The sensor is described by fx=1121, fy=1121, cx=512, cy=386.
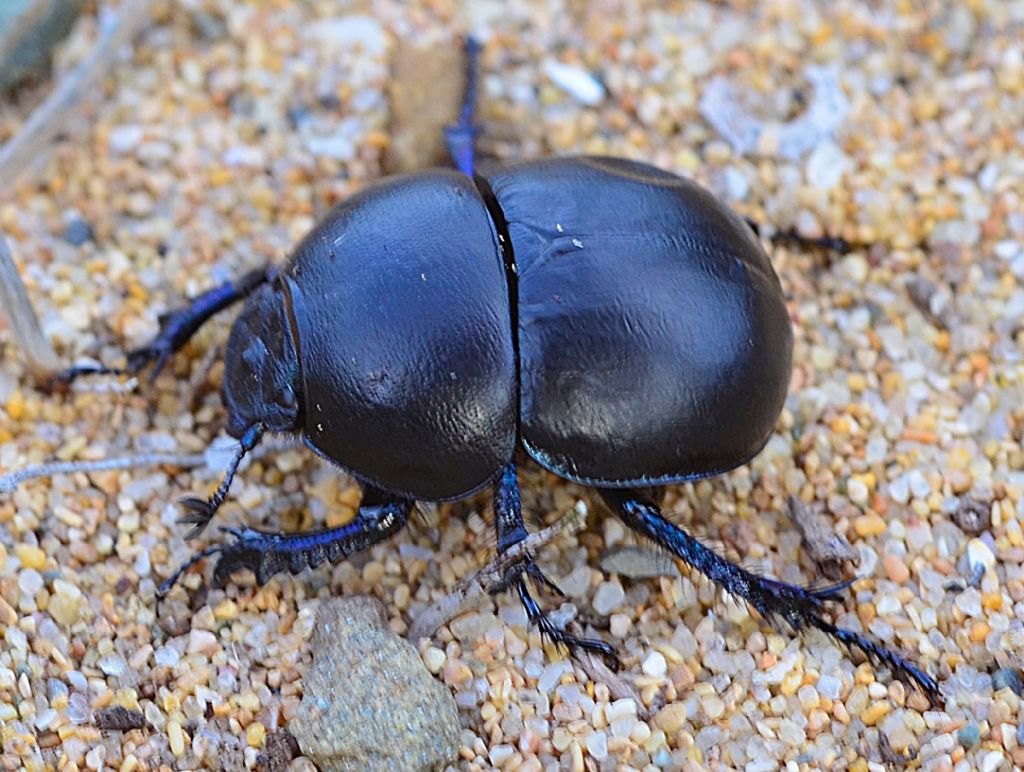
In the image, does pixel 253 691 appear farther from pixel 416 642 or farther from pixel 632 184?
pixel 632 184

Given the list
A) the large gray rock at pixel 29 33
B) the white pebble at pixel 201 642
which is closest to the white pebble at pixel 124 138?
the large gray rock at pixel 29 33

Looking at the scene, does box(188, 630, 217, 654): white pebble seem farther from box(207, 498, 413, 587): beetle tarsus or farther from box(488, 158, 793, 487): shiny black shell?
box(488, 158, 793, 487): shiny black shell

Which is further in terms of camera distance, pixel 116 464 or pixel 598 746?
pixel 116 464

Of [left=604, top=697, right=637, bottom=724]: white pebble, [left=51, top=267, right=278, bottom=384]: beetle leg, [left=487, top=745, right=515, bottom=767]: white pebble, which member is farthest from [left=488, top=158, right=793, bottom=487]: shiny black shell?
→ [left=51, top=267, right=278, bottom=384]: beetle leg

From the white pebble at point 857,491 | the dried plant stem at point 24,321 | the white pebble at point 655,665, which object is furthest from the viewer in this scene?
the white pebble at point 857,491

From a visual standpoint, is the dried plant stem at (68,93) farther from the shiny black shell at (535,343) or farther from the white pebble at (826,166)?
the white pebble at (826,166)

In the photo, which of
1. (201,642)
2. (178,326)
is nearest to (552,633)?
(201,642)

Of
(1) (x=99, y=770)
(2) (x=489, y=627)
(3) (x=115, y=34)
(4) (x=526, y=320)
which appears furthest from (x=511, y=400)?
(3) (x=115, y=34)

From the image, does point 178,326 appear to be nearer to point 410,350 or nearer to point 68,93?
point 410,350

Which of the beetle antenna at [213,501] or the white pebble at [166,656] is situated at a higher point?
the beetle antenna at [213,501]
